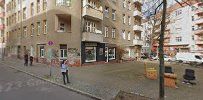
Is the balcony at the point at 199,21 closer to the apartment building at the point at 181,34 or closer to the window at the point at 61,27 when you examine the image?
the apartment building at the point at 181,34

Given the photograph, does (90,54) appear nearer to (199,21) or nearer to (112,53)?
(112,53)

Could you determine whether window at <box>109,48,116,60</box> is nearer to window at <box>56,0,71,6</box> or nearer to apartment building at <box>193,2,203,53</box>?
window at <box>56,0,71,6</box>

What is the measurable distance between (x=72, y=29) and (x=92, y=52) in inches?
176

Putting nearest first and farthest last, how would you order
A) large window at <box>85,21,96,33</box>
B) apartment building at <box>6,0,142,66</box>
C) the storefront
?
apartment building at <box>6,0,142,66</box>, the storefront, large window at <box>85,21,96,33</box>

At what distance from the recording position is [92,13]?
2927cm

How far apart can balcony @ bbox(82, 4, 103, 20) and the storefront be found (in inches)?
132

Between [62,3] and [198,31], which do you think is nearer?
[62,3]

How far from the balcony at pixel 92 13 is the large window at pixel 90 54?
156 inches

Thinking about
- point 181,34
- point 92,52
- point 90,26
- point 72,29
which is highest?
point 181,34

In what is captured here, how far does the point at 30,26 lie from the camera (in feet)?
113

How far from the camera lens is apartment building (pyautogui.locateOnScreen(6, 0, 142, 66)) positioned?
92.4 ft

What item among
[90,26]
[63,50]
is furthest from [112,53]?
[63,50]

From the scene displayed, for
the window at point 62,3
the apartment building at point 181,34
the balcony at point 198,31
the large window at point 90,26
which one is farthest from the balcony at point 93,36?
the balcony at point 198,31

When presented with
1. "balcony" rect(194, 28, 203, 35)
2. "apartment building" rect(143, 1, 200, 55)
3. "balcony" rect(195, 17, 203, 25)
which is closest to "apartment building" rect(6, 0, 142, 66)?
"balcony" rect(194, 28, 203, 35)
